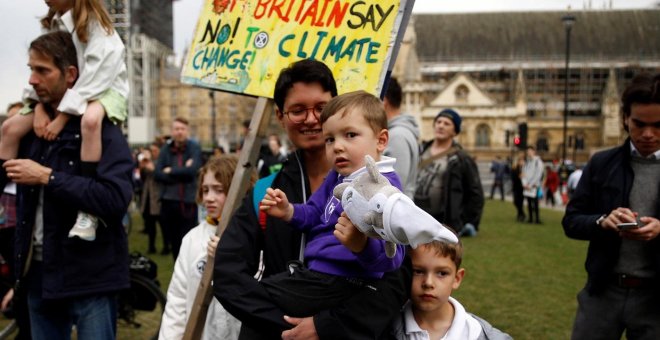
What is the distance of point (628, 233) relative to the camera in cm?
290

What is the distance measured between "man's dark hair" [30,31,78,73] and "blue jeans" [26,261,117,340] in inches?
38.0

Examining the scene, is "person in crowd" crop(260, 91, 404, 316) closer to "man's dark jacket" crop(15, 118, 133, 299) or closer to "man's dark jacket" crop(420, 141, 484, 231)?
"man's dark jacket" crop(15, 118, 133, 299)

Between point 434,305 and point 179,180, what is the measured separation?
6.10 metres

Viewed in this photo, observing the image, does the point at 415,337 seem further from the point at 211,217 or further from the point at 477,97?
the point at 477,97

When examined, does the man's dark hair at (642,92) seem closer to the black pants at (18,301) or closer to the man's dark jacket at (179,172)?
the black pants at (18,301)

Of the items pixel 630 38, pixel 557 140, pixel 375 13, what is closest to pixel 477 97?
pixel 557 140

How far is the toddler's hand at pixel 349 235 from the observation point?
1804 millimetres

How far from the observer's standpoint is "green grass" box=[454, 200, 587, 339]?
6.24m

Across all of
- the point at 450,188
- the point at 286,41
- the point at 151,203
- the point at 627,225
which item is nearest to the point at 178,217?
the point at 151,203

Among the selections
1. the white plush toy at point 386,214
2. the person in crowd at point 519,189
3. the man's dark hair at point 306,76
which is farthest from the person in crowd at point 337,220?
the person in crowd at point 519,189

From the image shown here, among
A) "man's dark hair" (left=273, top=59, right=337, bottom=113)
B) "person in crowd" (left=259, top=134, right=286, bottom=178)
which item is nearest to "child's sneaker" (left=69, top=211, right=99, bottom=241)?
"man's dark hair" (left=273, top=59, right=337, bottom=113)

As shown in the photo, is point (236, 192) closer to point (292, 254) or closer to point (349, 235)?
point (292, 254)

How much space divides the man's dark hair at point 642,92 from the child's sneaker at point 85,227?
261 centimetres

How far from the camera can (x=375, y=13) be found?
105 inches
